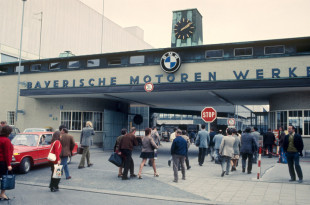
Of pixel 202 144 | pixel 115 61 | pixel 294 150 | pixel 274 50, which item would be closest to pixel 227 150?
pixel 294 150

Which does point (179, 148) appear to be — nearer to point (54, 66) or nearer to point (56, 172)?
point (56, 172)

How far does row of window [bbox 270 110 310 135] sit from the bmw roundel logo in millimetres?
6447

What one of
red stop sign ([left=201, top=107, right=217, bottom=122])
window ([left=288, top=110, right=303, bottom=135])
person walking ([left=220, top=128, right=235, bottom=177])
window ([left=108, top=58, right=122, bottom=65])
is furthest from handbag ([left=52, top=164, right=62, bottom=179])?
window ([left=288, top=110, right=303, bottom=135])

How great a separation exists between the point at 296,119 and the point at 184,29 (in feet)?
31.9

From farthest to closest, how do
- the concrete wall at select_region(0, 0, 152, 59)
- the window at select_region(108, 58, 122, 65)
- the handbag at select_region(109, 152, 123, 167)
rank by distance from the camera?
the concrete wall at select_region(0, 0, 152, 59), the window at select_region(108, 58, 122, 65), the handbag at select_region(109, 152, 123, 167)

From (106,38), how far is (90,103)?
36443 millimetres

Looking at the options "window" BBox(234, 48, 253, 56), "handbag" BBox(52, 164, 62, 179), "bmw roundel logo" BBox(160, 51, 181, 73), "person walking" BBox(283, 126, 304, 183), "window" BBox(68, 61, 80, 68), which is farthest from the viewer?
"window" BBox(68, 61, 80, 68)

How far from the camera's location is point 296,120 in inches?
632

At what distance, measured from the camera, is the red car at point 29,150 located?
1026 centimetres

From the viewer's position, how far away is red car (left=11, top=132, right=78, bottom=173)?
10258 millimetres

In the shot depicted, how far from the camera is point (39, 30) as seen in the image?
3956cm

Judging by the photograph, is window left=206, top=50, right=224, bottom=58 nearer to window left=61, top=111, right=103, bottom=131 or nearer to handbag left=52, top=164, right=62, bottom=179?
window left=61, top=111, right=103, bottom=131

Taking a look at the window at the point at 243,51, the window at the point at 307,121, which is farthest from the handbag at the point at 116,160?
the window at the point at 307,121

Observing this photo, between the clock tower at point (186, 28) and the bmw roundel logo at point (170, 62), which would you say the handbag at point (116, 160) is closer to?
the bmw roundel logo at point (170, 62)
